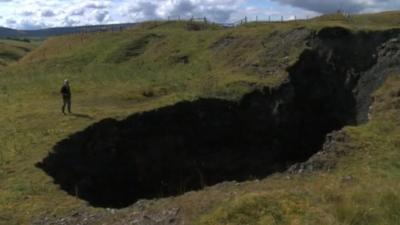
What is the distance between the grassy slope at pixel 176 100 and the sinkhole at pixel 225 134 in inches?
44.0

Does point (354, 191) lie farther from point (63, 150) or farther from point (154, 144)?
point (154, 144)

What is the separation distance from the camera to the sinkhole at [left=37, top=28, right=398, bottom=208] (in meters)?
32.3

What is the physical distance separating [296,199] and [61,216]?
8262 millimetres

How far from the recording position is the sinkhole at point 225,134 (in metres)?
32.3

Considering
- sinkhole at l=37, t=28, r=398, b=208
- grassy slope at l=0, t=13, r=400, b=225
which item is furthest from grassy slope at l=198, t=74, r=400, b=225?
sinkhole at l=37, t=28, r=398, b=208

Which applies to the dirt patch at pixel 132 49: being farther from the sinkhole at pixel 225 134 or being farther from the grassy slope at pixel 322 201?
the grassy slope at pixel 322 201

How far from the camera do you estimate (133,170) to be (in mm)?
35375

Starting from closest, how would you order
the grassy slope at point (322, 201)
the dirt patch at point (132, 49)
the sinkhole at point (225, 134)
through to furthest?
1. the grassy slope at point (322, 201)
2. the sinkhole at point (225, 134)
3. the dirt patch at point (132, 49)

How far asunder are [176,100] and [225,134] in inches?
175

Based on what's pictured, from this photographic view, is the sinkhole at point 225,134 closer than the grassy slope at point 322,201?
No

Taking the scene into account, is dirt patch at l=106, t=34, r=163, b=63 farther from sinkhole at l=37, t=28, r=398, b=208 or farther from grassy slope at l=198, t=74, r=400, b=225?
grassy slope at l=198, t=74, r=400, b=225

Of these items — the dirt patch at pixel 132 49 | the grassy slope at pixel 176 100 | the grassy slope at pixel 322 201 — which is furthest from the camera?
the dirt patch at pixel 132 49

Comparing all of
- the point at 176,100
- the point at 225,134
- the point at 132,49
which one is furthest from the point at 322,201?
the point at 132,49

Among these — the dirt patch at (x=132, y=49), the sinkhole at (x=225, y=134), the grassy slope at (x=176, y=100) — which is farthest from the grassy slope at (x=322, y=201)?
the dirt patch at (x=132, y=49)
